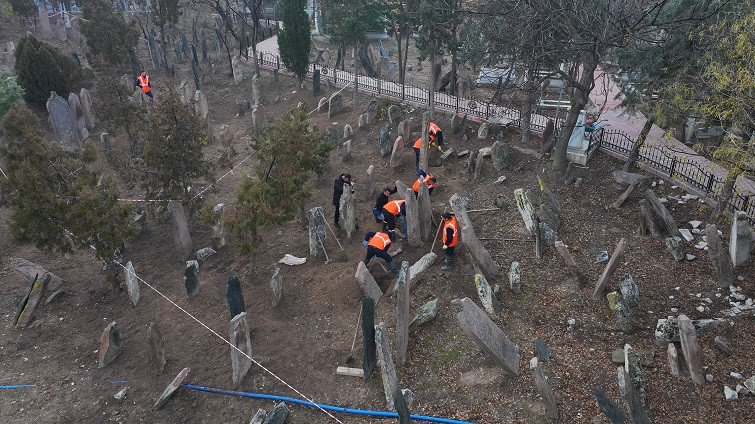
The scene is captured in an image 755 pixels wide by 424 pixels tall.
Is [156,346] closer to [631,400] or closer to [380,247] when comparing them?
[380,247]

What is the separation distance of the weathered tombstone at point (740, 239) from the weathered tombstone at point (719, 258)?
44cm

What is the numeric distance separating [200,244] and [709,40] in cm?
1217

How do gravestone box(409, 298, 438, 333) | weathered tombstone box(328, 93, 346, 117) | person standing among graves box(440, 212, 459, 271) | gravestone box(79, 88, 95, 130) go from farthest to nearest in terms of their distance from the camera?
weathered tombstone box(328, 93, 346, 117) < gravestone box(79, 88, 95, 130) < person standing among graves box(440, 212, 459, 271) < gravestone box(409, 298, 438, 333)

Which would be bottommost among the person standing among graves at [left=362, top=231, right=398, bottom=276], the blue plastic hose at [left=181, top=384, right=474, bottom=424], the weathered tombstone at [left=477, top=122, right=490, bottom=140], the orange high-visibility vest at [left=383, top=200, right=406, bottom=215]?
the blue plastic hose at [left=181, top=384, right=474, bottom=424]

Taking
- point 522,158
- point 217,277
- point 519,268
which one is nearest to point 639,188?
point 522,158

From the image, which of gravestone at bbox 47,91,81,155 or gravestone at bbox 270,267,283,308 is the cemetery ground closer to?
gravestone at bbox 270,267,283,308

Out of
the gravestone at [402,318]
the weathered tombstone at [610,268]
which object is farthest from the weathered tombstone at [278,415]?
the weathered tombstone at [610,268]

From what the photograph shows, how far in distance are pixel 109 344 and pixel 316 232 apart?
175 inches

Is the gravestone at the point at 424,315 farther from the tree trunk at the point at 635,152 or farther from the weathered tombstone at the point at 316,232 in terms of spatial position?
the tree trunk at the point at 635,152

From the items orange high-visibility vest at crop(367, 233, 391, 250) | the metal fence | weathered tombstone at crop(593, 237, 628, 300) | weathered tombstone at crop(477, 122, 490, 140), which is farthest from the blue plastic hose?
weathered tombstone at crop(477, 122, 490, 140)

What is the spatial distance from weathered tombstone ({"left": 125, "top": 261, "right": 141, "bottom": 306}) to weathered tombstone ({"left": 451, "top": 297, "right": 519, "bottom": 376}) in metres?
6.40

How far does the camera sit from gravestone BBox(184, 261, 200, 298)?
→ 34.0ft

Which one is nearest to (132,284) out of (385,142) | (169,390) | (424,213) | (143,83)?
(169,390)

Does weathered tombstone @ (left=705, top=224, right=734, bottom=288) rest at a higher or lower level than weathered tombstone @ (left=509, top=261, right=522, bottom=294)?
higher
